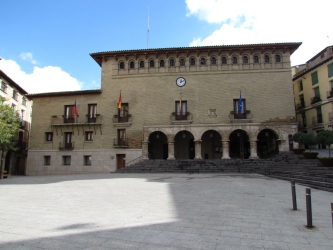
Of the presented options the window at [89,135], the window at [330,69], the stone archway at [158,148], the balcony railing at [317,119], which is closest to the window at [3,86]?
the window at [89,135]

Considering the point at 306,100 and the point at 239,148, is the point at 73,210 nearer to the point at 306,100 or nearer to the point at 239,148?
the point at 239,148

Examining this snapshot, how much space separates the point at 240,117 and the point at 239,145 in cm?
421

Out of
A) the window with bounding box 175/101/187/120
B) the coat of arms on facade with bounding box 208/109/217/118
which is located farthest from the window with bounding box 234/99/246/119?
the window with bounding box 175/101/187/120

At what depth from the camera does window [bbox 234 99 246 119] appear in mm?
24161

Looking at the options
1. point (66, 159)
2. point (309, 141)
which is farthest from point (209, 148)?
point (66, 159)

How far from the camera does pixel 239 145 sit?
→ 2728cm

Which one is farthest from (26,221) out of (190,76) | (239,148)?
(239,148)

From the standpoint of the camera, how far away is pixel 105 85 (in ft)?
87.7

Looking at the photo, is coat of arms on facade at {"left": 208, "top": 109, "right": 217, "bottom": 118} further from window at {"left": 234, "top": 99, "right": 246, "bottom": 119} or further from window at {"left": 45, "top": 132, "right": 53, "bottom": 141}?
window at {"left": 45, "top": 132, "right": 53, "bottom": 141}

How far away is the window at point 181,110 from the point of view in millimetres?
25141

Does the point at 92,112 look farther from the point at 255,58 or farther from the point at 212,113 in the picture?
the point at 255,58

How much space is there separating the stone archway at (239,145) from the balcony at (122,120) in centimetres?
1167

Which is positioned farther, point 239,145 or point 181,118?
point 239,145

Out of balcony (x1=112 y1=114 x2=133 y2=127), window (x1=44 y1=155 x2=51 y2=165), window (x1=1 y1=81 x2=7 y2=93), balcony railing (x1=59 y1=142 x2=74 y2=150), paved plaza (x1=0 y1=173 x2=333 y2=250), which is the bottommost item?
paved plaza (x1=0 y1=173 x2=333 y2=250)
